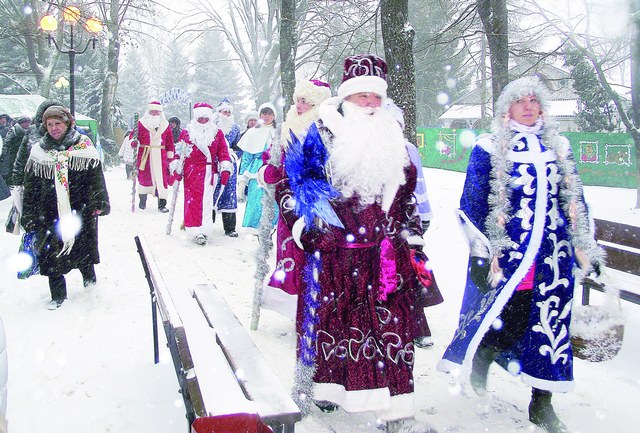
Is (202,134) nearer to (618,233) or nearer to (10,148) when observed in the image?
(10,148)

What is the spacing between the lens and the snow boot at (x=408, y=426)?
3.09m

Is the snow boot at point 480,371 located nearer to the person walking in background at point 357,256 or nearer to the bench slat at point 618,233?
the person walking in background at point 357,256

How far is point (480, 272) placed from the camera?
353cm

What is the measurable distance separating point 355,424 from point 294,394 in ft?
1.42

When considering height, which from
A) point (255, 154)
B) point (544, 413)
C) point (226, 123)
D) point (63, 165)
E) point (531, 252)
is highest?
point (226, 123)

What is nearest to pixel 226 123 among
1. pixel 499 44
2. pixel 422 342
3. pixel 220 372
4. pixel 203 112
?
pixel 203 112

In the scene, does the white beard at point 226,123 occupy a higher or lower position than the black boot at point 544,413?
higher

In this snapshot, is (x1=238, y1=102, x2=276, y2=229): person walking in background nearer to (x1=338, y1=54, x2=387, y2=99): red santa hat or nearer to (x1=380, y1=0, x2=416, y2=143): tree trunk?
(x1=380, y1=0, x2=416, y2=143): tree trunk

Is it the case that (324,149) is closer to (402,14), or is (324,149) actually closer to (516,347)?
(516,347)

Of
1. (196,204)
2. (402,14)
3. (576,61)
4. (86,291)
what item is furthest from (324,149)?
(576,61)

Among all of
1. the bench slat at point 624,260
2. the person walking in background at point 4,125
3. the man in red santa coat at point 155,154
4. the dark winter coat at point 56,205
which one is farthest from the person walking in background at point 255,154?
the person walking in background at point 4,125

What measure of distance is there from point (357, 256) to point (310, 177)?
1.64ft

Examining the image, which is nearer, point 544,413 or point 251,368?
point 251,368

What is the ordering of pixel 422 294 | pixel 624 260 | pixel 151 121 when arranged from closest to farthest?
pixel 422 294, pixel 624 260, pixel 151 121
